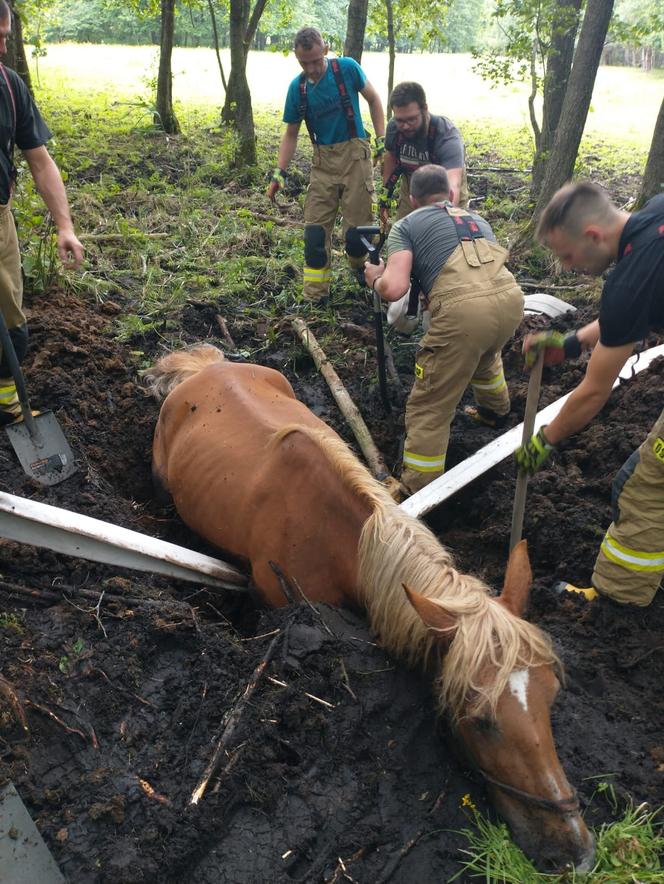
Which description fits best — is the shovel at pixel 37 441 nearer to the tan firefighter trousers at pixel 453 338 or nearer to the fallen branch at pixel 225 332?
the fallen branch at pixel 225 332

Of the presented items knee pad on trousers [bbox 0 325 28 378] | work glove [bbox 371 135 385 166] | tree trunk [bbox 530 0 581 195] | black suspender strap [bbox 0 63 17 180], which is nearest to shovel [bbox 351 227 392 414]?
work glove [bbox 371 135 385 166]

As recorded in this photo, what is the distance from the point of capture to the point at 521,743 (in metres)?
2.21

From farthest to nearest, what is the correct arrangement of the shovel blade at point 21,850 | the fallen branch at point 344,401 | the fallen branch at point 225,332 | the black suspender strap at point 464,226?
the fallen branch at point 225,332 → the fallen branch at point 344,401 → the black suspender strap at point 464,226 → the shovel blade at point 21,850

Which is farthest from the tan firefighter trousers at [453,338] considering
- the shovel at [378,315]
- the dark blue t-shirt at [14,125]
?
the dark blue t-shirt at [14,125]

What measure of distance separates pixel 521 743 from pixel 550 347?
6.56 feet

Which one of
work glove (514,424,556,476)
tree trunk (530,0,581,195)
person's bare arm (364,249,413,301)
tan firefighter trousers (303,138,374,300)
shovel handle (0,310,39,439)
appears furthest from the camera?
tree trunk (530,0,581,195)

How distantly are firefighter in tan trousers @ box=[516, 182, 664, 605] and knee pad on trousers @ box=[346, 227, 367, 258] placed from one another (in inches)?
83.3

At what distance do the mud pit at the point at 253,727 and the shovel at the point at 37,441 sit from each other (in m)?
0.18

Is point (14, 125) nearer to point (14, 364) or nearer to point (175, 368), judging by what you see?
point (14, 364)

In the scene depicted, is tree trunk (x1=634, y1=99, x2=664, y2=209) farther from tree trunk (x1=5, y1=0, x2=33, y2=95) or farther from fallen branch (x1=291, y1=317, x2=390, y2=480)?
tree trunk (x1=5, y1=0, x2=33, y2=95)

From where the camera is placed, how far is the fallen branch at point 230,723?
2.37m

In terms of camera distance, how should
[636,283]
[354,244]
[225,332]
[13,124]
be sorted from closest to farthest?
[636,283] < [13,124] < [354,244] < [225,332]

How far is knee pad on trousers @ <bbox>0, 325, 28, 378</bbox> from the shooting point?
436 centimetres

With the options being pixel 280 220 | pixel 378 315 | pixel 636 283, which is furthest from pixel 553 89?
pixel 636 283
